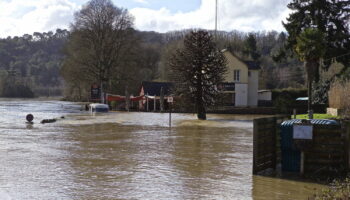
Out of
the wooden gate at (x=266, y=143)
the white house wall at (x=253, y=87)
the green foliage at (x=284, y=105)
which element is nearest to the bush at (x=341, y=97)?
the wooden gate at (x=266, y=143)

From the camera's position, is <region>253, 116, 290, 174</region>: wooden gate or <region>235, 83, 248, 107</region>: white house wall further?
<region>235, 83, 248, 107</region>: white house wall

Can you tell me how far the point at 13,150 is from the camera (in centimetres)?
1852

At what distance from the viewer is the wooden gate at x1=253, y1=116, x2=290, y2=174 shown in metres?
12.4

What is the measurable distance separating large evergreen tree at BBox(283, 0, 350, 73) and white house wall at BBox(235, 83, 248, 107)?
13.8 metres

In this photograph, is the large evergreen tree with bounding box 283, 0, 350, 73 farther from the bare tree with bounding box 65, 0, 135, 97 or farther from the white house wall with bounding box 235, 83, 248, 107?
the bare tree with bounding box 65, 0, 135, 97

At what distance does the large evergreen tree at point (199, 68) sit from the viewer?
130ft

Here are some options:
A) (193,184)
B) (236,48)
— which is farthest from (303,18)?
(236,48)

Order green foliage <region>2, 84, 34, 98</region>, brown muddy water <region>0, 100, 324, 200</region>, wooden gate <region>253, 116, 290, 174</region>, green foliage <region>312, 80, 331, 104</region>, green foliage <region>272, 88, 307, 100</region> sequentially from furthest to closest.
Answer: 1. green foliage <region>2, 84, 34, 98</region>
2. green foliage <region>272, 88, 307, 100</region>
3. green foliage <region>312, 80, 331, 104</region>
4. wooden gate <region>253, 116, 290, 174</region>
5. brown muddy water <region>0, 100, 324, 200</region>

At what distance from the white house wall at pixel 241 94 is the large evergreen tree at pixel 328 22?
1383 centimetres

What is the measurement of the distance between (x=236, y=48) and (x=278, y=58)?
158 ft

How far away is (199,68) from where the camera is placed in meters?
39.9

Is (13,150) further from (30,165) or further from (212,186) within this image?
(212,186)

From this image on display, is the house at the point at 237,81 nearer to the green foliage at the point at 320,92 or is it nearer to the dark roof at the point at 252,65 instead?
the dark roof at the point at 252,65

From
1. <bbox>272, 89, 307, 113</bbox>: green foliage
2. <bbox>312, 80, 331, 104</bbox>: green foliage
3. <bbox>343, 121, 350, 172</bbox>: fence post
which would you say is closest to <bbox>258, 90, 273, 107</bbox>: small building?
<bbox>272, 89, 307, 113</bbox>: green foliage
